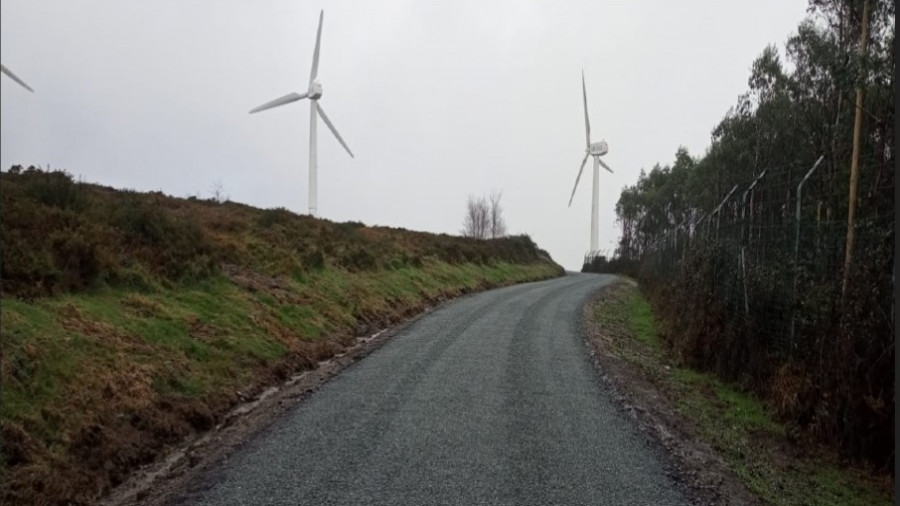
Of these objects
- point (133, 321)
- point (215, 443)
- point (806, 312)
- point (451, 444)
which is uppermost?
point (806, 312)

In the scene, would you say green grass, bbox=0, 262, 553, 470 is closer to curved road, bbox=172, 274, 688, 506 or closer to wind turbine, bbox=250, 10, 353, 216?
curved road, bbox=172, 274, 688, 506

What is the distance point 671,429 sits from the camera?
778cm

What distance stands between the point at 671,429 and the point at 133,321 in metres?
7.54

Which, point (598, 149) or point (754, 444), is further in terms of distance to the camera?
point (598, 149)

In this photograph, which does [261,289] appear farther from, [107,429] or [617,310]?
[617,310]

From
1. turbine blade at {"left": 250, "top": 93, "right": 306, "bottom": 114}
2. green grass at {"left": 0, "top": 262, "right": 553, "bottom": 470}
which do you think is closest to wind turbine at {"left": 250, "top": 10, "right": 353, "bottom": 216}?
turbine blade at {"left": 250, "top": 93, "right": 306, "bottom": 114}

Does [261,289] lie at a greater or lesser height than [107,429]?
greater

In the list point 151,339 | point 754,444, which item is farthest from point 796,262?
point 151,339

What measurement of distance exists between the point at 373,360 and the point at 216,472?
17.9 feet

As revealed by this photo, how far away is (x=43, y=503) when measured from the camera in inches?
197

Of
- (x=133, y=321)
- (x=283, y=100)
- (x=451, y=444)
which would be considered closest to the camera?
(x=451, y=444)

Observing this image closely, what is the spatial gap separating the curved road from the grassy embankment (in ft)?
3.08

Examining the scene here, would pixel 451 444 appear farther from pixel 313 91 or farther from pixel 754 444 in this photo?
pixel 313 91

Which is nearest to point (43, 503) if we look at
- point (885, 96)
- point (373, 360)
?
point (373, 360)
